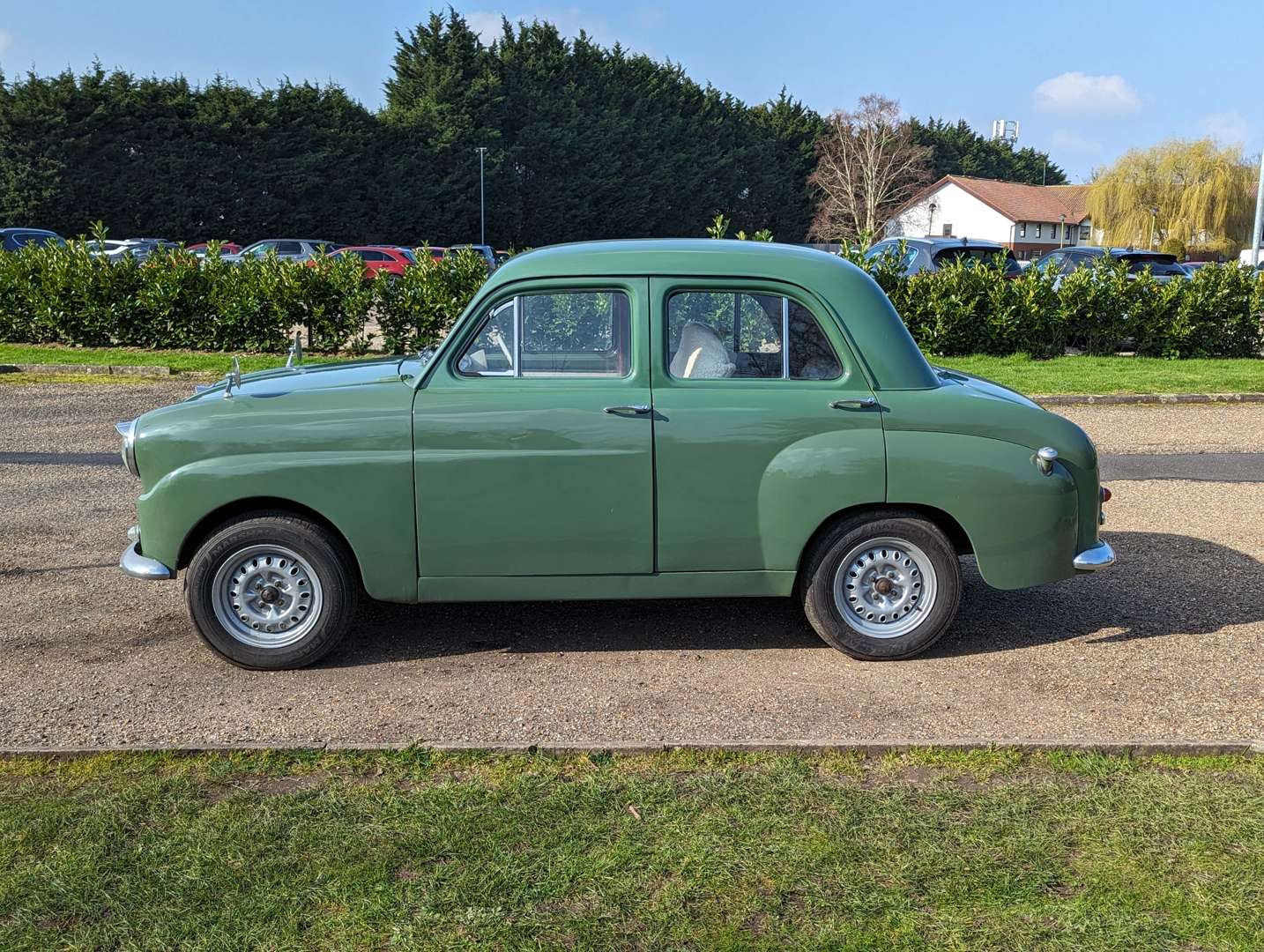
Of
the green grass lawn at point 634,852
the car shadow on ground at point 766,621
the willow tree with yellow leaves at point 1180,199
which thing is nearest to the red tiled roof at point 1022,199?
the willow tree with yellow leaves at point 1180,199

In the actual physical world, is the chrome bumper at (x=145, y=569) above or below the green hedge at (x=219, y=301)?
below

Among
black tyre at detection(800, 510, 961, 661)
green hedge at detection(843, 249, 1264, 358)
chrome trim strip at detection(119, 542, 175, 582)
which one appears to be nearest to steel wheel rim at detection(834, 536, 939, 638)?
black tyre at detection(800, 510, 961, 661)

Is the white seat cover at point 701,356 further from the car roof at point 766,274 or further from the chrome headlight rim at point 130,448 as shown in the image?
the chrome headlight rim at point 130,448

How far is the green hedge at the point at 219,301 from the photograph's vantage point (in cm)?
1655

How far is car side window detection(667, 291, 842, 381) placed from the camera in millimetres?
5488

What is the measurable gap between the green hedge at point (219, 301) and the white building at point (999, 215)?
2791 inches

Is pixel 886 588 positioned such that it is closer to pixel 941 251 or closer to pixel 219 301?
pixel 219 301

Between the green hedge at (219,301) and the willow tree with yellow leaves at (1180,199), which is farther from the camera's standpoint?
the willow tree with yellow leaves at (1180,199)

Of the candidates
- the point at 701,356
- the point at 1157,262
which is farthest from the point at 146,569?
the point at 1157,262

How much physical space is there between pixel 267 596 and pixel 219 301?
13.0 metres

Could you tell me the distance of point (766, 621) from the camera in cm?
626

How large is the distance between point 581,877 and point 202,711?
2.13 metres

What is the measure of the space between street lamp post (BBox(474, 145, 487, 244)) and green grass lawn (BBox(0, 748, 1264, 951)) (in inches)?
2449

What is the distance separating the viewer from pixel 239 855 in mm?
3734
